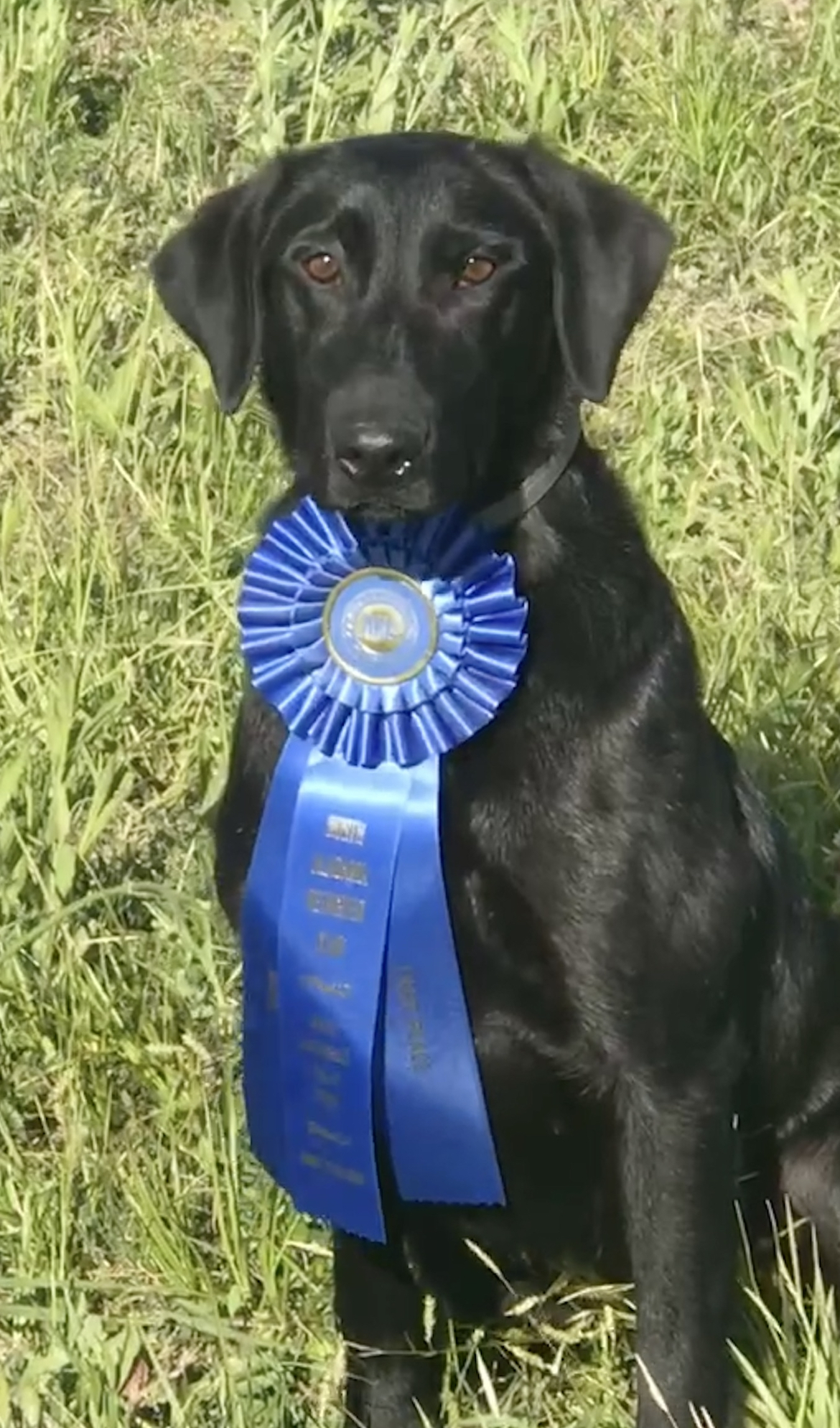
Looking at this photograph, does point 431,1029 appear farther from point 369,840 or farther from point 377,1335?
point 377,1335

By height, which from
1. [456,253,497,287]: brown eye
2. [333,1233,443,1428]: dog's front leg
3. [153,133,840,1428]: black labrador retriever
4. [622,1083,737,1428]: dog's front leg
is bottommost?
[333,1233,443,1428]: dog's front leg

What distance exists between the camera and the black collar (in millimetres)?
2666

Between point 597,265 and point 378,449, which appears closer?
point 378,449

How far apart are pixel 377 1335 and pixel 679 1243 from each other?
0.53m

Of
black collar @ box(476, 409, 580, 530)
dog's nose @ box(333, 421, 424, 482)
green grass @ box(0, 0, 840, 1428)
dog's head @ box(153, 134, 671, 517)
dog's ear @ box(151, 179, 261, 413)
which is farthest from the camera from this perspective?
green grass @ box(0, 0, 840, 1428)

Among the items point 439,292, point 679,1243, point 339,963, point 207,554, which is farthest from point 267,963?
point 207,554

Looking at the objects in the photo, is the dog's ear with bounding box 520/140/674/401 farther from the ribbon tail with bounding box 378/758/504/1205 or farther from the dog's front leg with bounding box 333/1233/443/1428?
the dog's front leg with bounding box 333/1233/443/1428

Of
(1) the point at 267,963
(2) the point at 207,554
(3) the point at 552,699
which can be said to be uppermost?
(3) the point at 552,699

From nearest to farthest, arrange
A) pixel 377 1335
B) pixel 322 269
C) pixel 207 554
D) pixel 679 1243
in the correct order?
1. pixel 679 1243
2. pixel 322 269
3. pixel 377 1335
4. pixel 207 554

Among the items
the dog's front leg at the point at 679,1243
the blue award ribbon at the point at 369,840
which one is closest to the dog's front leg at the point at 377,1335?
the blue award ribbon at the point at 369,840

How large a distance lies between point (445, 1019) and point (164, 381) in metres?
2.34

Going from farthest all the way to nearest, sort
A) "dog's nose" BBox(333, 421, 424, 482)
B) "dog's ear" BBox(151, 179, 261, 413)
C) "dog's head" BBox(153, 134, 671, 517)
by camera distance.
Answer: "dog's ear" BBox(151, 179, 261, 413), "dog's head" BBox(153, 134, 671, 517), "dog's nose" BBox(333, 421, 424, 482)

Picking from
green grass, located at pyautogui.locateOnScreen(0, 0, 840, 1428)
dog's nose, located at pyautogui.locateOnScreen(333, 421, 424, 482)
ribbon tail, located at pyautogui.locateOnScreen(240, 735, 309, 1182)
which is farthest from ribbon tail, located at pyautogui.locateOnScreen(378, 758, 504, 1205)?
dog's nose, located at pyautogui.locateOnScreen(333, 421, 424, 482)

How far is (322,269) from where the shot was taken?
2682mm
